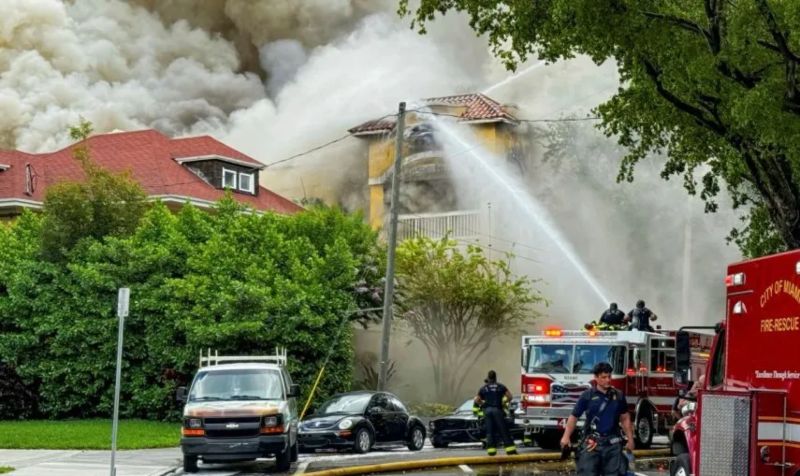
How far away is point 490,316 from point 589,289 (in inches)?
234

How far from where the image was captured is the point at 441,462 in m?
21.4

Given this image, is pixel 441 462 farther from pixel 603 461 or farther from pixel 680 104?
pixel 603 461

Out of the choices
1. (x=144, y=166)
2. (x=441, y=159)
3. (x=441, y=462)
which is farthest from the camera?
(x=144, y=166)

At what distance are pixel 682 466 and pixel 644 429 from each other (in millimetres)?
12386

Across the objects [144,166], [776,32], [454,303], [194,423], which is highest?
[144,166]

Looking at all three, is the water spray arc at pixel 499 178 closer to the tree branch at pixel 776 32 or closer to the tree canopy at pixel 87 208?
the tree canopy at pixel 87 208

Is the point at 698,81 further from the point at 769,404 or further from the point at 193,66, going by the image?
the point at 193,66

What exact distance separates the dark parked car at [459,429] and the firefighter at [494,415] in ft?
13.6

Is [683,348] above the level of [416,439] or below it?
above

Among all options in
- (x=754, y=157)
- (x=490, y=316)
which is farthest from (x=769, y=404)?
(x=490, y=316)

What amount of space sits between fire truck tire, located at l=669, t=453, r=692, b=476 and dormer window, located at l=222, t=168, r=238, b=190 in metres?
38.7

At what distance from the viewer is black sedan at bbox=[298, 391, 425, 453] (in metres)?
23.8

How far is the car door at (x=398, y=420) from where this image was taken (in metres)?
25.5

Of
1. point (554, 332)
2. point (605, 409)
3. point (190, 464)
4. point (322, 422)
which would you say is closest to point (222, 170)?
point (322, 422)
